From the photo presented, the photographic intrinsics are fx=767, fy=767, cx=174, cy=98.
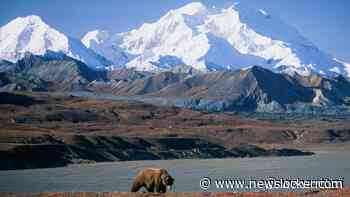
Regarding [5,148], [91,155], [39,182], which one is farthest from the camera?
[91,155]

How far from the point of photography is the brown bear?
1694 inches

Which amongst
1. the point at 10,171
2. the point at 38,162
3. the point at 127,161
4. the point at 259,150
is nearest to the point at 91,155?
the point at 127,161

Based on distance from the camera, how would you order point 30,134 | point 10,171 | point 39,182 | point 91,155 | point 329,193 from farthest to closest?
point 30,134 → point 91,155 → point 10,171 → point 39,182 → point 329,193

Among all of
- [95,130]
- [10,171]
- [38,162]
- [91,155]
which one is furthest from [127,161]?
[95,130]

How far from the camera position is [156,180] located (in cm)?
4338

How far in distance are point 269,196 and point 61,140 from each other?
110837mm

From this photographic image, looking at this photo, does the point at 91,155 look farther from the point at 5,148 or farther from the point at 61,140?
the point at 5,148

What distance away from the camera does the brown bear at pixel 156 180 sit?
43.0 m

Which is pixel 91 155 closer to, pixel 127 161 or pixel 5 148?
pixel 127 161

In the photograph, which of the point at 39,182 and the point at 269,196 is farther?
the point at 39,182

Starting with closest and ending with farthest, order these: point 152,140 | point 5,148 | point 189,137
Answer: point 5,148
point 152,140
point 189,137

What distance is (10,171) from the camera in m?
113

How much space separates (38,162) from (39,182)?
39.3 m

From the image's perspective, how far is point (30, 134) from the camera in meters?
154
